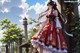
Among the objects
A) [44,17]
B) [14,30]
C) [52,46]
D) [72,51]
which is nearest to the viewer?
[52,46]

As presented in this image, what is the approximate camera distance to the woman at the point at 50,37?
110 inches

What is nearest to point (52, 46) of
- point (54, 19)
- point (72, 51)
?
point (54, 19)

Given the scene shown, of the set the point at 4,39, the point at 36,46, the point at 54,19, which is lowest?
the point at 4,39

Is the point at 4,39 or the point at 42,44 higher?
the point at 42,44

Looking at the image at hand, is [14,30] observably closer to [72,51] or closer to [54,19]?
[72,51]

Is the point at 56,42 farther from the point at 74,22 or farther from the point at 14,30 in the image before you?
the point at 14,30

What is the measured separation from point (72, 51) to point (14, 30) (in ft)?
25.2

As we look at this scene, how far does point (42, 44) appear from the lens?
9.16ft

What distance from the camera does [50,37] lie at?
2799 mm

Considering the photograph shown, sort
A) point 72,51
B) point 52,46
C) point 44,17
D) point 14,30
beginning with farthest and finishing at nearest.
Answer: point 14,30 < point 72,51 < point 44,17 < point 52,46

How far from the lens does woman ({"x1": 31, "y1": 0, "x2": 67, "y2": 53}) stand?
2.80 metres

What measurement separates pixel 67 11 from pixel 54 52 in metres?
1.31

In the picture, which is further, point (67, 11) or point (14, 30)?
point (14, 30)

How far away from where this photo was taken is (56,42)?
2.80 meters
